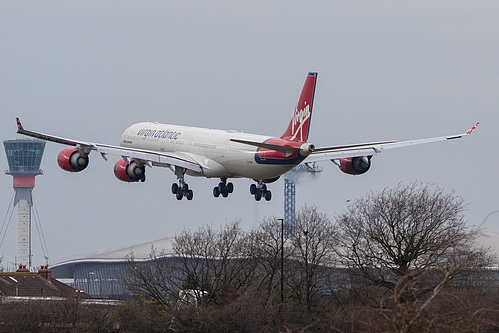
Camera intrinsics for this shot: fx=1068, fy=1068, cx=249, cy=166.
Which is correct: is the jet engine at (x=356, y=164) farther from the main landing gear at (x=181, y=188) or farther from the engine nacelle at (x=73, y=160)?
the engine nacelle at (x=73, y=160)

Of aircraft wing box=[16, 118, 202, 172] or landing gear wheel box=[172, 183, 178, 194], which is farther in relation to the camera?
landing gear wheel box=[172, 183, 178, 194]

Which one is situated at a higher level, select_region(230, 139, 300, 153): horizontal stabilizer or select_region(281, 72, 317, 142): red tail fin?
select_region(281, 72, 317, 142): red tail fin

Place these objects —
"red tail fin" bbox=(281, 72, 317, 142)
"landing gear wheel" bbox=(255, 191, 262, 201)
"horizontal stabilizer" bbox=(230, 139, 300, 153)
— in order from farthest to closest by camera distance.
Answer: "landing gear wheel" bbox=(255, 191, 262, 201)
"red tail fin" bbox=(281, 72, 317, 142)
"horizontal stabilizer" bbox=(230, 139, 300, 153)

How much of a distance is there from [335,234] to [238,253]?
1438cm

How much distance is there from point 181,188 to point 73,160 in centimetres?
1092

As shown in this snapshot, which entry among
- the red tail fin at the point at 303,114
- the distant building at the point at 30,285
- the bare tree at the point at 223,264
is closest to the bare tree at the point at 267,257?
the bare tree at the point at 223,264

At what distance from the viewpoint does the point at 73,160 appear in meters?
105

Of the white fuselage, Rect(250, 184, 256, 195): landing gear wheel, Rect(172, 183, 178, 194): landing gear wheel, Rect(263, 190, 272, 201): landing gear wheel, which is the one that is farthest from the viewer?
Rect(250, 184, 256, 195): landing gear wheel

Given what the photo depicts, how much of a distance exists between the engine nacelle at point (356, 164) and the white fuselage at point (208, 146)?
8.26 metres

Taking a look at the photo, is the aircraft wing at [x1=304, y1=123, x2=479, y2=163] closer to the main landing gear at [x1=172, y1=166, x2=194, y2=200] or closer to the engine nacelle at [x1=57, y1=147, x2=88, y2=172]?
the main landing gear at [x1=172, y1=166, x2=194, y2=200]

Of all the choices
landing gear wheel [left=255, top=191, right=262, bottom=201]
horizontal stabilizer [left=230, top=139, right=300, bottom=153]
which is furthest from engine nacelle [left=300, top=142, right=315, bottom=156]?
landing gear wheel [left=255, top=191, right=262, bottom=201]

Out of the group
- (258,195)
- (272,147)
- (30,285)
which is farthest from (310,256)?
(30,285)

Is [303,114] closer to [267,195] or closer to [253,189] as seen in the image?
[267,195]

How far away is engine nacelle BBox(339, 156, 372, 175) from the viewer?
337ft
